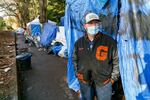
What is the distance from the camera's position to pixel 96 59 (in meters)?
6.13

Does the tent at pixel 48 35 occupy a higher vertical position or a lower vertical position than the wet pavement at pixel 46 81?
higher

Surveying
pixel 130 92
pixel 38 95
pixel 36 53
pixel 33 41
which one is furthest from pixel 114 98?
pixel 33 41

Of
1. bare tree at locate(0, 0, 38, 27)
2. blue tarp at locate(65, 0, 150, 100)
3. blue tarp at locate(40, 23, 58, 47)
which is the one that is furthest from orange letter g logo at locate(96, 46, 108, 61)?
bare tree at locate(0, 0, 38, 27)

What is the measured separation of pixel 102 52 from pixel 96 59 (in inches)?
6.5

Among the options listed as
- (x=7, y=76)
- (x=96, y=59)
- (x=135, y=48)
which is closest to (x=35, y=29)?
(x=7, y=76)

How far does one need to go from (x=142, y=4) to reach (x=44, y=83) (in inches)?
214

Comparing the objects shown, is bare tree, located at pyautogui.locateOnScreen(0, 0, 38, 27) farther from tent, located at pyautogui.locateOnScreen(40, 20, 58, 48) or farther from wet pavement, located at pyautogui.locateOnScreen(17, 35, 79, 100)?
wet pavement, located at pyautogui.locateOnScreen(17, 35, 79, 100)

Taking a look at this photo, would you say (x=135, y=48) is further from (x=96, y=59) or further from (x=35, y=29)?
(x=35, y=29)

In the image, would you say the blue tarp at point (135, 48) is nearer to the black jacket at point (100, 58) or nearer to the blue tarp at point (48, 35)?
the black jacket at point (100, 58)

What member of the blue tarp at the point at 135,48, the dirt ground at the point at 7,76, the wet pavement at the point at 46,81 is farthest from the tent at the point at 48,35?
the blue tarp at the point at 135,48

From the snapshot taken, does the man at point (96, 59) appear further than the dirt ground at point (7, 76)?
No

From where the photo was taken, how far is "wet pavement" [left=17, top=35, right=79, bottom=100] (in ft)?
32.7

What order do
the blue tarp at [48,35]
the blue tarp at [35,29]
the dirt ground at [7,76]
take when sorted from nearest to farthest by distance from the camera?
1. the dirt ground at [7,76]
2. the blue tarp at [48,35]
3. the blue tarp at [35,29]

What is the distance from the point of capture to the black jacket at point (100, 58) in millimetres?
6082
